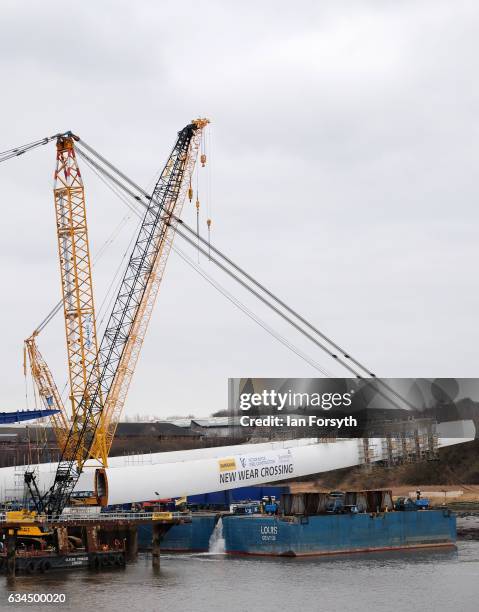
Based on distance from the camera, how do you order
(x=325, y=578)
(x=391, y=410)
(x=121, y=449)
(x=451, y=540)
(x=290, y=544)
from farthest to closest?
(x=121, y=449) → (x=391, y=410) → (x=451, y=540) → (x=290, y=544) → (x=325, y=578)

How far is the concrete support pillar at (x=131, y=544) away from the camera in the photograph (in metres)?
68.2

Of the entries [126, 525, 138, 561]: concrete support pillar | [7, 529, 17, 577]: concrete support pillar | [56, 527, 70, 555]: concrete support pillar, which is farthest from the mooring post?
→ [7, 529, 17, 577]: concrete support pillar

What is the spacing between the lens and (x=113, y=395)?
252 feet

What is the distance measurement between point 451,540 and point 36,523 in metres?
31.0

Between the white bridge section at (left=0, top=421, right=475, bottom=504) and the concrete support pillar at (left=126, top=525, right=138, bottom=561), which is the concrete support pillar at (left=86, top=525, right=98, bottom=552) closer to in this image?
the concrete support pillar at (left=126, top=525, right=138, bottom=561)

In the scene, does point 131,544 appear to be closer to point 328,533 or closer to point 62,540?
point 62,540

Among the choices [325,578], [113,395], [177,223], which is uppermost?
[177,223]

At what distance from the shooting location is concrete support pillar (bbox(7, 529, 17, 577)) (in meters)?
58.8

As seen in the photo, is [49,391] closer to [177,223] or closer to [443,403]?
[177,223]

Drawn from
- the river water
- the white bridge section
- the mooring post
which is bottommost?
the river water

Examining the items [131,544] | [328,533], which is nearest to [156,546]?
[131,544]

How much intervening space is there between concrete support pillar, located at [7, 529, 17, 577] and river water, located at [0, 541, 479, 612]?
2.45 feet

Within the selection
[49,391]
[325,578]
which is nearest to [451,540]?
[325,578]

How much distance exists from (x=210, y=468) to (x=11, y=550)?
72.8ft
